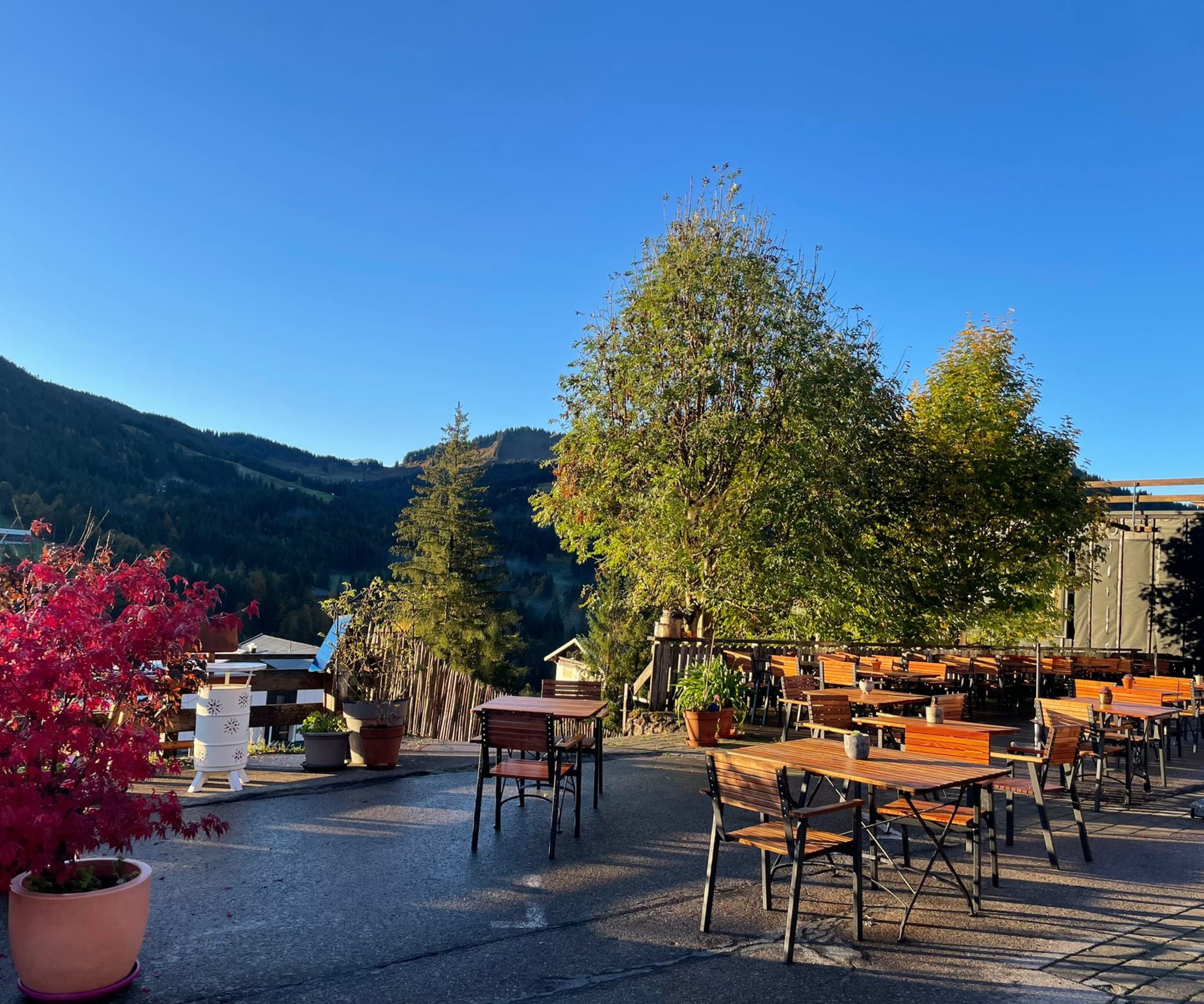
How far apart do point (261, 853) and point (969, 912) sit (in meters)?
4.19

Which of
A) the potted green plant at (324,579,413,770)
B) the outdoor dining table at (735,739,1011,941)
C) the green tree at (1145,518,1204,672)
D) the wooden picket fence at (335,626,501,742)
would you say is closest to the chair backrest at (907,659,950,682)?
the wooden picket fence at (335,626,501,742)

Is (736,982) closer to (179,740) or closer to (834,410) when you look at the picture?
(179,740)

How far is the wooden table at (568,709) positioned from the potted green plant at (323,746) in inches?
74.4

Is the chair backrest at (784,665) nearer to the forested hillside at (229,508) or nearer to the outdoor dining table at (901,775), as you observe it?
the outdoor dining table at (901,775)

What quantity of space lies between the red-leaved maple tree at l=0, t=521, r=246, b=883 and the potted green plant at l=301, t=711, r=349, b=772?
384 cm

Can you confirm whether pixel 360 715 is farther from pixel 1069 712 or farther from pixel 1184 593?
pixel 1184 593

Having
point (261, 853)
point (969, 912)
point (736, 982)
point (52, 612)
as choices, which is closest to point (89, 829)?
point (52, 612)

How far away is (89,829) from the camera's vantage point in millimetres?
3406

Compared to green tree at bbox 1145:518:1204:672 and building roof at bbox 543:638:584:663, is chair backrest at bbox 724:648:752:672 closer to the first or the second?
green tree at bbox 1145:518:1204:672

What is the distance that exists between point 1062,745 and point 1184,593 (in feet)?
52.3

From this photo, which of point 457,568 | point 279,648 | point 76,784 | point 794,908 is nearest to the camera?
point 76,784

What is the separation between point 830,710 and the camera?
23.2 ft

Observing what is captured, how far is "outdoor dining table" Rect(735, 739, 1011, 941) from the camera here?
4.23 meters

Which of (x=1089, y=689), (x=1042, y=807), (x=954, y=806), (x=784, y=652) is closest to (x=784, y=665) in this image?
(x=784, y=652)
